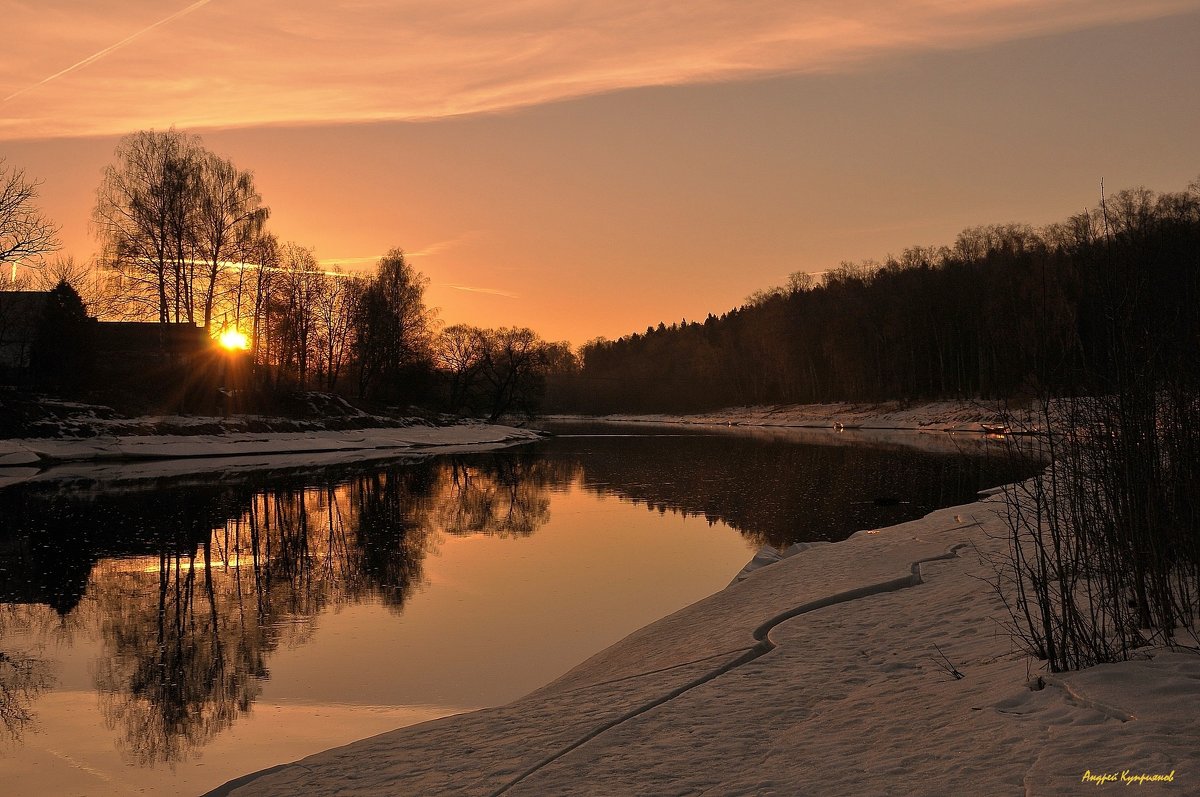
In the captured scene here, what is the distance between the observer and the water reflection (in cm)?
909

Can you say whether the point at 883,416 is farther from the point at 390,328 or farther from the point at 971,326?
the point at 390,328

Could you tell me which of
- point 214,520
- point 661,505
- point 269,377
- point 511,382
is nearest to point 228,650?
point 214,520

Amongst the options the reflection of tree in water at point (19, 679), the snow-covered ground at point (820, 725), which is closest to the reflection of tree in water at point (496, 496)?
the reflection of tree in water at point (19, 679)

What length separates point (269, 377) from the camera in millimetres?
57469

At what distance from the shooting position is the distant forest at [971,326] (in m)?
7.29

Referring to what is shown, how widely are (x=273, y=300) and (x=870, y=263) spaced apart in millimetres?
88676

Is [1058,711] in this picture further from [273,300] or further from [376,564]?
[273,300]

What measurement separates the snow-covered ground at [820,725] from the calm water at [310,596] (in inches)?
52.9

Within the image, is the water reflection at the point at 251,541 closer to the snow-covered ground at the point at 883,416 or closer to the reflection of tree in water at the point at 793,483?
the reflection of tree in water at the point at 793,483

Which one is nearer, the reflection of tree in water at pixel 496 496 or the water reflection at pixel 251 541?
the water reflection at pixel 251 541

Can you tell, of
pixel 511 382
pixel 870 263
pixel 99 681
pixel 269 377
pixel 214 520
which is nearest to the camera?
pixel 99 681

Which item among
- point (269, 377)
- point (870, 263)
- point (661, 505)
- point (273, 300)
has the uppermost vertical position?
point (870, 263)

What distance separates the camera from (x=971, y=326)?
272 feet

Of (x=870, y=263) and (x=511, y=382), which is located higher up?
(x=870, y=263)
